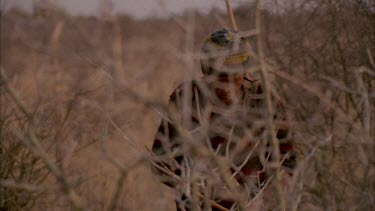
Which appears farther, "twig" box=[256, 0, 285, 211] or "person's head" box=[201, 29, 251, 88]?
"person's head" box=[201, 29, 251, 88]

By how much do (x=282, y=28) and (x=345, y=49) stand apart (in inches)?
23.0

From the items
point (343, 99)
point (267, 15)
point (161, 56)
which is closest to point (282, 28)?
point (267, 15)

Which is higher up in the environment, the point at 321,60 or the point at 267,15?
the point at 267,15

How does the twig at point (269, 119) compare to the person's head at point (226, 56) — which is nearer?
the twig at point (269, 119)

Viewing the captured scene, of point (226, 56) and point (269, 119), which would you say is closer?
point (269, 119)

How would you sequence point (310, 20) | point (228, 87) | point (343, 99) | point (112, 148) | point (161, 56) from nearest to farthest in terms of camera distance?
1. point (161, 56)
2. point (228, 87)
3. point (310, 20)
4. point (343, 99)
5. point (112, 148)

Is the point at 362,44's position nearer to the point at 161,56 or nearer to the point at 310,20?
the point at 310,20

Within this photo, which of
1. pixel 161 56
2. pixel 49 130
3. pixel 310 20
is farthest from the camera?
pixel 310 20

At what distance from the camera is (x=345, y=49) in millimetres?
5371

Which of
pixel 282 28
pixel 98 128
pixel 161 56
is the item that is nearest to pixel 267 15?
pixel 282 28

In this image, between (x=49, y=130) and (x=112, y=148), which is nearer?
(x=49, y=130)

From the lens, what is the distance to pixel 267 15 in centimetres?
566

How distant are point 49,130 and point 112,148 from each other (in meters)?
3.46

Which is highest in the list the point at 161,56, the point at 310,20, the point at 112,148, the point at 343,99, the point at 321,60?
the point at 161,56
